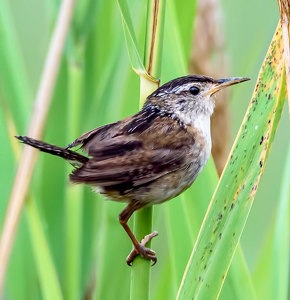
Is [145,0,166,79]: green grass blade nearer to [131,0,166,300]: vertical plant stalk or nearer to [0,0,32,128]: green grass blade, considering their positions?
[131,0,166,300]: vertical plant stalk

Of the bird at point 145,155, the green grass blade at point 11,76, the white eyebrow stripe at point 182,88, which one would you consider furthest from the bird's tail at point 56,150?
the white eyebrow stripe at point 182,88

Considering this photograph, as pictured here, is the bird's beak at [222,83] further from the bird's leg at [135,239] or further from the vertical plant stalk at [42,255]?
the vertical plant stalk at [42,255]

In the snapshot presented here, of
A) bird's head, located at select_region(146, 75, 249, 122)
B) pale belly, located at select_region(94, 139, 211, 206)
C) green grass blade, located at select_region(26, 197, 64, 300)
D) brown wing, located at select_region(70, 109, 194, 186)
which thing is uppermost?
bird's head, located at select_region(146, 75, 249, 122)

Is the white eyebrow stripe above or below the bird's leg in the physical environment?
above

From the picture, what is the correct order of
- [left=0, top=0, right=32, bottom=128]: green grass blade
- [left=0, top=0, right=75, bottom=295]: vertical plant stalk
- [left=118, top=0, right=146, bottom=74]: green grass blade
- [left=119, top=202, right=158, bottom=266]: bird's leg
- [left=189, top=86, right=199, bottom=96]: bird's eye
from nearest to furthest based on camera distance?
[left=0, top=0, right=75, bottom=295]: vertical plant stalk → [left=118, top=0, right=146, bottom=74]: green grass blade → [left=119, top=202, right=158, bottom=266]: bird's leg → [left=0, top=0, right=32, bottom=128]: green grass blade → [left=189, top=86, right=199, bottom=96]: bird's eye

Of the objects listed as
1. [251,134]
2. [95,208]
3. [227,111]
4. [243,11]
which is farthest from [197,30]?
[251,134]

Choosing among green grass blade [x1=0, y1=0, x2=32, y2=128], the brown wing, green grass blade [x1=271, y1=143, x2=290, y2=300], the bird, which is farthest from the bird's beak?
green grass blade [x1=0, y1=0, x2=32, y2=128]

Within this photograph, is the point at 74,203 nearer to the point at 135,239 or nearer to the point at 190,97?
the point at 135,239
